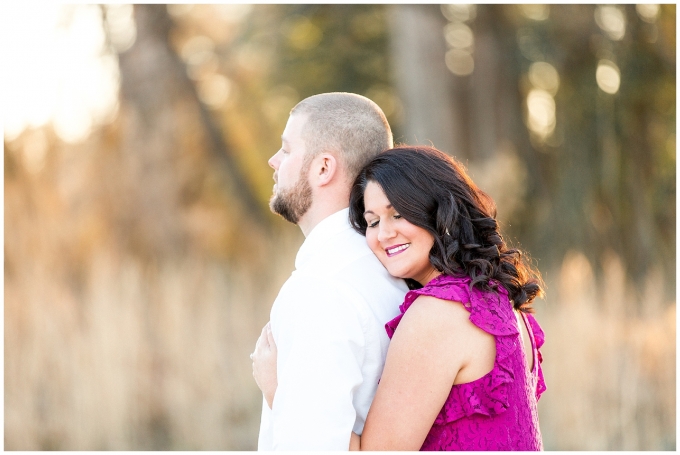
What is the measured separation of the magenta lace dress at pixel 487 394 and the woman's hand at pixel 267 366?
369 millimetres

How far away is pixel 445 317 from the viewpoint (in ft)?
6.43

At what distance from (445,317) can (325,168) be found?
0.70 m

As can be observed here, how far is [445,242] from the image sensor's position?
2.17m

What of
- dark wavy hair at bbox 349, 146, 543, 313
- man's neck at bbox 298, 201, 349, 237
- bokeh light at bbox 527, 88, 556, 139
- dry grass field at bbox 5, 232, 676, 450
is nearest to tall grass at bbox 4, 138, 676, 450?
dry grass field at bbox 5, 232, 676, 450

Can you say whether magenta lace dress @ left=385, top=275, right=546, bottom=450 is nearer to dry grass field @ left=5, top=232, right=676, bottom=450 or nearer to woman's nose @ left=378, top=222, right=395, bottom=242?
woman's nose @ left=378, top=222, right=395, bottom=242

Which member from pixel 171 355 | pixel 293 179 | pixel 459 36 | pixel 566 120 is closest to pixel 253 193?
pixel 459 36

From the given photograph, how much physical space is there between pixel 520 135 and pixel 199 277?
230 inches

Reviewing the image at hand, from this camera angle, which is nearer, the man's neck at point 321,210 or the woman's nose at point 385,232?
the woman's nose at point 385,232

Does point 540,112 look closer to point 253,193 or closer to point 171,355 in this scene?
point 253,193

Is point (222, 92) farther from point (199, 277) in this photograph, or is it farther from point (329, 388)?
point (329, 388)

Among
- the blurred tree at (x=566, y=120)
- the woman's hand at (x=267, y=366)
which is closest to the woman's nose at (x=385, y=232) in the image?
the woman's hand at (x=267, y=366)

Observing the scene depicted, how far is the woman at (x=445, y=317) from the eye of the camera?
1948mm

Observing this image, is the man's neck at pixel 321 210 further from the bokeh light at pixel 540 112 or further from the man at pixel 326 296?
the bokeh light at pixel 540 112

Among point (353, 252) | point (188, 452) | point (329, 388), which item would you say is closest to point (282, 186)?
point (353, 252)
